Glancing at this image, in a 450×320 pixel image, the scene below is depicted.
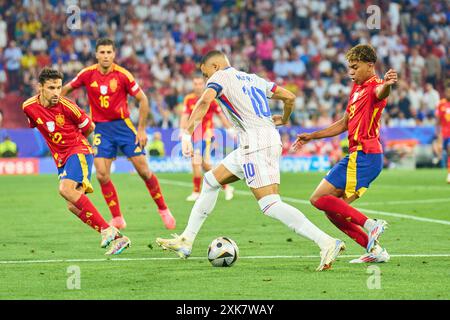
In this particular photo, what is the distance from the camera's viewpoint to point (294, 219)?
911 cm

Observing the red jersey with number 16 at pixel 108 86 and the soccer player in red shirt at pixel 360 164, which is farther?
the red jersey with number 16 at pixel 108 86

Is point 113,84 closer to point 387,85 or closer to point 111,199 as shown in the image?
point 111,199

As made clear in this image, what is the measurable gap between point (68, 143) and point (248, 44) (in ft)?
77.3

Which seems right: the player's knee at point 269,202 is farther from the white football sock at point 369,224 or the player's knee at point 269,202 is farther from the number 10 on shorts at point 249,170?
the white football sock at point 369,224

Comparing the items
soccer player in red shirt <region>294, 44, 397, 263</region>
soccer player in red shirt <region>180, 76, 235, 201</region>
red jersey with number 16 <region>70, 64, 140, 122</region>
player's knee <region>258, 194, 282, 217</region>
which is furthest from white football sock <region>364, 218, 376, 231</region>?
soccer player in red shirt <region>180, 76, 235, 201</region>

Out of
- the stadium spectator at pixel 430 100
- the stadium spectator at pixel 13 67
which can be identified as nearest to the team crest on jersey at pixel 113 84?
the stadium spectator at pixel 13 67

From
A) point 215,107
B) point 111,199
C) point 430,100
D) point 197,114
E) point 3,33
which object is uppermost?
point 3,33

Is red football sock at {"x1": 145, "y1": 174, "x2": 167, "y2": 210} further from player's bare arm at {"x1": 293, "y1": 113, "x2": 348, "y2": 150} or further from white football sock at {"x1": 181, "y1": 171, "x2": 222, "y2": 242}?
player's bare arm at {"x1": 293, "y1": 113, "x2": 348, "y2": 150}

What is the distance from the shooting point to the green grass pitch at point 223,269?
312 inches

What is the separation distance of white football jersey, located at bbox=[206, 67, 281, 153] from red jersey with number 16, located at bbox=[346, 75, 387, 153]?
2.72 ft

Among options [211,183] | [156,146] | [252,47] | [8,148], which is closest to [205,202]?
[211,183]

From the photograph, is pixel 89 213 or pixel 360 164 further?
pixel 89 213

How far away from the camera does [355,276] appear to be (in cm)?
866
